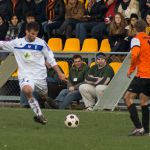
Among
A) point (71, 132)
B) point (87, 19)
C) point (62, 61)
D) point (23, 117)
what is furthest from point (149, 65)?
point (87, 19)

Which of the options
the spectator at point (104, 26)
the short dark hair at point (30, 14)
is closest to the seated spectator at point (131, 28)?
the spectator at point (104, 26)

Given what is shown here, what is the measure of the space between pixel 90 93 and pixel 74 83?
3.30 ft

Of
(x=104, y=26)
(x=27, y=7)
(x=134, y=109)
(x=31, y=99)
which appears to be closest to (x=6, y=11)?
(x=27, y=7)

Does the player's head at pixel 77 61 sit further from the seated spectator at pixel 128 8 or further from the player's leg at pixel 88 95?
the seated spectator at pixel 128 8

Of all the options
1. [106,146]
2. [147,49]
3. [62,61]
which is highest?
[147,49]

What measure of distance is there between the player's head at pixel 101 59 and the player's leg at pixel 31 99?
5.08 metres

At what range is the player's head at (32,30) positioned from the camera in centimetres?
1509

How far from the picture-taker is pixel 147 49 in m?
13.5

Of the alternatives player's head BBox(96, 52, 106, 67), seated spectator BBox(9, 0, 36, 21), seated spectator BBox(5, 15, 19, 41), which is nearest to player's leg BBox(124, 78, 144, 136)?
player's head BBox(96, 52, 106, 67)

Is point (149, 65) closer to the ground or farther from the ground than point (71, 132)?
farther from the ground

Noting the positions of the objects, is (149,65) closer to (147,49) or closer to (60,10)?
(147,49)

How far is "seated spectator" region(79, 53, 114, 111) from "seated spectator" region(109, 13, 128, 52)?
1.47 m

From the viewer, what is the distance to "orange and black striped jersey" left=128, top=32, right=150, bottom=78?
13344 millimetres

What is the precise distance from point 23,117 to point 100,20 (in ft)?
23.0
